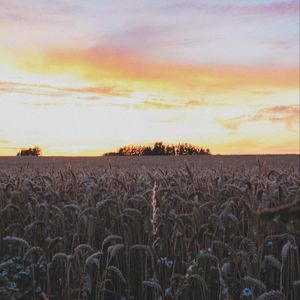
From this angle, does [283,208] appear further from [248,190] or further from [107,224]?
[107,224]

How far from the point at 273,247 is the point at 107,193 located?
2.28 metres

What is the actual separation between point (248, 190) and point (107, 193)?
229 cm

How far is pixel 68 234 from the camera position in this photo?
559cm

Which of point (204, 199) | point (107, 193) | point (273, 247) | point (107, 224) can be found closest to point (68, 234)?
point (107, 224)

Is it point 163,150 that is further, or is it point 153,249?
point 163,150

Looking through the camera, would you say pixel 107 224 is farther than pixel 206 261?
Yes

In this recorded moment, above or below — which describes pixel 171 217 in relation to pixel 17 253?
above

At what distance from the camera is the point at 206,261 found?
15.3ft

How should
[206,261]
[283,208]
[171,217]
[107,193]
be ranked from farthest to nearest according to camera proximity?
[107,193]
[171,217]
[206,261]
[283,208]

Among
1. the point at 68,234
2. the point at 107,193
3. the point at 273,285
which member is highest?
the point at 107,193

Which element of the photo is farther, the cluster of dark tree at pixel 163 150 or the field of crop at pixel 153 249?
the cluster of dark tree at pixel 163 150

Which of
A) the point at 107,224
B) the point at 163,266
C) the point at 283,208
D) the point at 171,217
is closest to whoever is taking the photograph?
the point at 283,208

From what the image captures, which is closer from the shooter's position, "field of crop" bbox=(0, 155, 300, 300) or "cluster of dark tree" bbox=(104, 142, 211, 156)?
"field of crop" bbox=(0, 155, 300, 300)

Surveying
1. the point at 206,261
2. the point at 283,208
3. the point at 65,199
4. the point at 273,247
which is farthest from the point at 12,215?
the point at 283,208
